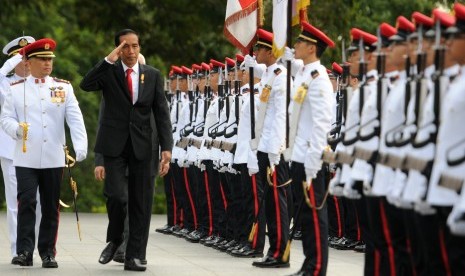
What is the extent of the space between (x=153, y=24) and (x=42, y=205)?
61.9ft

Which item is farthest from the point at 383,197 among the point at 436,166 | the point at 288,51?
the point at 288,51

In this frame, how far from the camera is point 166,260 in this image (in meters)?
15.4

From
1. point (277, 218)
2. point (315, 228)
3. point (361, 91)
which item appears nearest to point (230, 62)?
point (277, 218)

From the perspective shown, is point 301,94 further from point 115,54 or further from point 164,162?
point 115,54

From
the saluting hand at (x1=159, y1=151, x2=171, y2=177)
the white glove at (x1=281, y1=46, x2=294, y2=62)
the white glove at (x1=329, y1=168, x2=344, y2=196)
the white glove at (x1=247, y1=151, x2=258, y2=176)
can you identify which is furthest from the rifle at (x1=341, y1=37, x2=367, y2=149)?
the white glove at (x1=247, y1=151, x2=258, y2=176)

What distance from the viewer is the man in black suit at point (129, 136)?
1359cm

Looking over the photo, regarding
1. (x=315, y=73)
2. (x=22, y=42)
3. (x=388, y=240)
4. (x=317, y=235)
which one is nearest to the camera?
(x=388, y=240)

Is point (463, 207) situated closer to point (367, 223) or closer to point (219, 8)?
point (367, 223)

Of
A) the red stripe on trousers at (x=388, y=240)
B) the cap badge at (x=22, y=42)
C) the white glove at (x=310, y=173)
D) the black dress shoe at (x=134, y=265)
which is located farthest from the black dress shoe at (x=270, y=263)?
the red stripe on trousers at (x=388, y=240)

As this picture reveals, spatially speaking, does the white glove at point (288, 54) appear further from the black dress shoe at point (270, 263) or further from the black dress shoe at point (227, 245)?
the black dress shoe at point (227, 245)

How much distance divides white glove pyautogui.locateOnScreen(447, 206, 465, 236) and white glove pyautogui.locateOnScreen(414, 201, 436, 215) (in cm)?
60

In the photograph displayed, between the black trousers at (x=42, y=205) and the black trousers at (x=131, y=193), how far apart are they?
0.62 m

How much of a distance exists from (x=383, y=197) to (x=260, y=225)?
578 centimetres

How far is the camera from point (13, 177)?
586 inches
